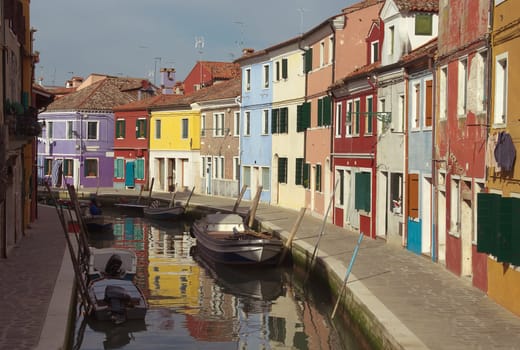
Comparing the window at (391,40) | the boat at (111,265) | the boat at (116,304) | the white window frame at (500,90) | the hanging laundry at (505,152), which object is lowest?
the boat at (116,304)

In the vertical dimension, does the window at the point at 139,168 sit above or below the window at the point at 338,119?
below

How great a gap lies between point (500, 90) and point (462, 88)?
10.3ft

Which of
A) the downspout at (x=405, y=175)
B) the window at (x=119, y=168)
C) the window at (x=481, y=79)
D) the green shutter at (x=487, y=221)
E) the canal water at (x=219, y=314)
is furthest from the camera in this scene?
the window at (x=119, y=168)

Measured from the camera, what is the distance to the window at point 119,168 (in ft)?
198

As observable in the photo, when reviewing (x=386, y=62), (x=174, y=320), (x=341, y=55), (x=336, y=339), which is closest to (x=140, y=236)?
(x=341, y=55)

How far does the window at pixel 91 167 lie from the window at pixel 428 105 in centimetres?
4109

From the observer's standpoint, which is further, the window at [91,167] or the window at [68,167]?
the window at [91,167]

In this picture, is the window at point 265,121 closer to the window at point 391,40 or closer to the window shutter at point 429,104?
the window at point 391,40

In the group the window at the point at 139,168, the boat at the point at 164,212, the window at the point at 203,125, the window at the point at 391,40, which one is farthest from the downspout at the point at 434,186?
the window at the point at 139,168

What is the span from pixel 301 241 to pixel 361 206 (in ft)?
9.91

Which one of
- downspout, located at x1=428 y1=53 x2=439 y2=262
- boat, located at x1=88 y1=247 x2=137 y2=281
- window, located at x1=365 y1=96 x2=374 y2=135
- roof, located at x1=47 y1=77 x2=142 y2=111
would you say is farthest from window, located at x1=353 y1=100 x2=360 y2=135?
roof, located at x1=47 y1=77 x2=142 y2=111

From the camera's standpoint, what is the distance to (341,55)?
109 feet

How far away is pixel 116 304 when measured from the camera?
17953 millimetres

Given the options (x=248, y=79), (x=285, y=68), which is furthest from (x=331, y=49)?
(x=248, y=79)
